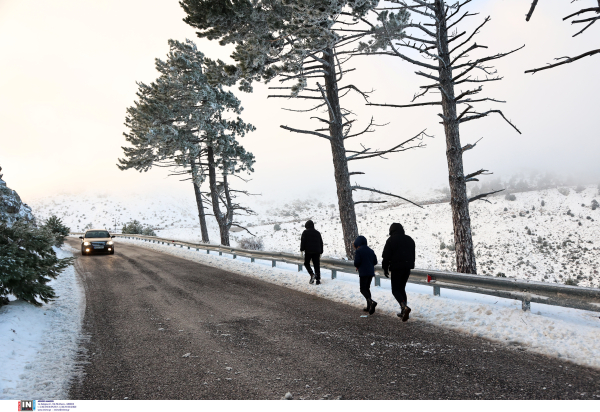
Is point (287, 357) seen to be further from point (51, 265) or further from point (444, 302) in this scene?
point (51, 265)

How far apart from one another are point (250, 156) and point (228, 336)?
60.8 ft

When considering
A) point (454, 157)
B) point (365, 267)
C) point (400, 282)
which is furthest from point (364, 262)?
point (454, 157)

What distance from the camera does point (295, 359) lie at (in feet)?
14.4

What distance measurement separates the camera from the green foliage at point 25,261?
595cm

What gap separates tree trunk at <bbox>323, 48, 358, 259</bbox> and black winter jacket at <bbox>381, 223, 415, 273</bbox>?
5315mm

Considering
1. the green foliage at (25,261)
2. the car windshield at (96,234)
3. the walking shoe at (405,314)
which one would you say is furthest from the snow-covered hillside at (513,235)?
the car windshield at (96,234)

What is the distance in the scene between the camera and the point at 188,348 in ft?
16.2

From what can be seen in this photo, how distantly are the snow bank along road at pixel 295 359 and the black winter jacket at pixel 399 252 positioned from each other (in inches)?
40.2

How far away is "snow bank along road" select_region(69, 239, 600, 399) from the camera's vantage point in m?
3.50

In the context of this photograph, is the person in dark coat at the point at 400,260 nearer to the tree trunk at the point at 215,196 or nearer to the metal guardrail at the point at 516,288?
the metal guardrail at the point at 516,288

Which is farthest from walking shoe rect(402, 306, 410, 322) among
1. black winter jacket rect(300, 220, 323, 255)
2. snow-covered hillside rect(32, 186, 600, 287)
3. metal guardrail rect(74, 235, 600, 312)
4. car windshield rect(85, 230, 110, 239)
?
car windshield rect(85, 230, 110, 239)

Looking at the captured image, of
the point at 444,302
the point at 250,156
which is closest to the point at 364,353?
the point at 444,302

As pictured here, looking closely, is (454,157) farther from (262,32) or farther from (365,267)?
(262,32)

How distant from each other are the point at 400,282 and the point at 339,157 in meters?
6.29
